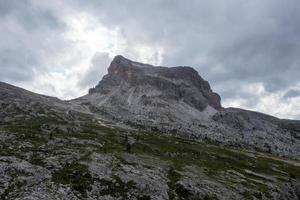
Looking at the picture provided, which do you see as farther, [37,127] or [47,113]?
[47,113]

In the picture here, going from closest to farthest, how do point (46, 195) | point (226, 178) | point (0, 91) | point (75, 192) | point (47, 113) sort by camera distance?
point (46, 195) < point (75, 192) < point (226, 178) < point (47, 113) < point (0, 91)

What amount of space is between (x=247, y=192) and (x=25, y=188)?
138ft

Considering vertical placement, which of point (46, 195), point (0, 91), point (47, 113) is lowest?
point (46, 195)

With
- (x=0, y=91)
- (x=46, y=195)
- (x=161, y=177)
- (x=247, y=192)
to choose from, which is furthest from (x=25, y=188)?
(x=0, y=91)

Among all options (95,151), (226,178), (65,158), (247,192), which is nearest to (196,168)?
(226,178)

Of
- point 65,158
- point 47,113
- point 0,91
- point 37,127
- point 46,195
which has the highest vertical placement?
point 0,91

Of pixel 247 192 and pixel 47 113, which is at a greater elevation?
pixel 47 113

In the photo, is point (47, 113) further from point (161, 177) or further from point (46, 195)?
point (46, 195)

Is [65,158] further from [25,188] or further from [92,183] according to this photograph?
[25,188]

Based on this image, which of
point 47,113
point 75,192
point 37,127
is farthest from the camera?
point 47,113

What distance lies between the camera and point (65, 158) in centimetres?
5225

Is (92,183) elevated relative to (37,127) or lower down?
lower down

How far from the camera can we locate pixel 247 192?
181 ft

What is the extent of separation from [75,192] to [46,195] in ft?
14.1
